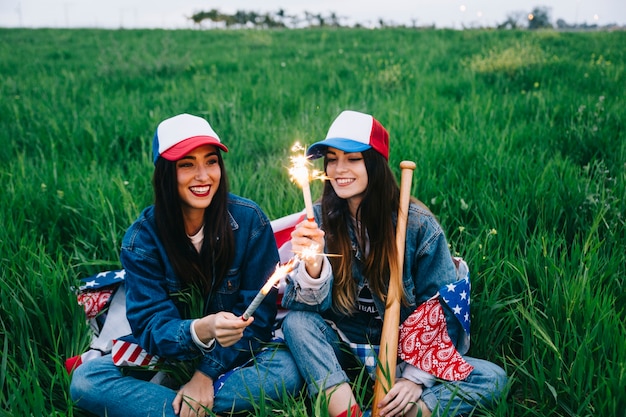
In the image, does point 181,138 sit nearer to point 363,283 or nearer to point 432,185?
point 363,283

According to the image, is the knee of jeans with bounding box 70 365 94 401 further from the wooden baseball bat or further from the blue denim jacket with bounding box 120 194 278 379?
the wooden baseball bat

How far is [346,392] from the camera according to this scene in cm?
176

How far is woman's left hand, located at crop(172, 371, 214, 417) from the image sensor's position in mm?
1739

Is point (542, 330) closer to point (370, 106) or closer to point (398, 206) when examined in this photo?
point (398, 206)

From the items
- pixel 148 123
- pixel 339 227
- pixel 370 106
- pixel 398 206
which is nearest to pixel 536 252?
pixel 398 206

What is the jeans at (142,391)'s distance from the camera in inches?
70.5

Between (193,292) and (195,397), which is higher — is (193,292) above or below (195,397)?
above

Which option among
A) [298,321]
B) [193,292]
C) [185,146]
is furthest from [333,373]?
[185,146]

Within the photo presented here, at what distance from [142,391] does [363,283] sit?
2.92ft

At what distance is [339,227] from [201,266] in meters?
0.56

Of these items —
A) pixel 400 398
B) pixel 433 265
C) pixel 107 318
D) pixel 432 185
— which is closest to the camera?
pixel 400 398

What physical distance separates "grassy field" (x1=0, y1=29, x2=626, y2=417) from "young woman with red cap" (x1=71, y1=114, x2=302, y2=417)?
0.56ft

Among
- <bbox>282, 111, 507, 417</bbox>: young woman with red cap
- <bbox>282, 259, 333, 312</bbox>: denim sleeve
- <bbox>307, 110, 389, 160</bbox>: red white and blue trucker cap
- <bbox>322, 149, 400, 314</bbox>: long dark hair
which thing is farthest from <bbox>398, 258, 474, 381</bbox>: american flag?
<bbox>307, 110, 389, 160</bbox>: red white and blue trucker cap

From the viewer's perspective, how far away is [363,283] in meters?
2.03
